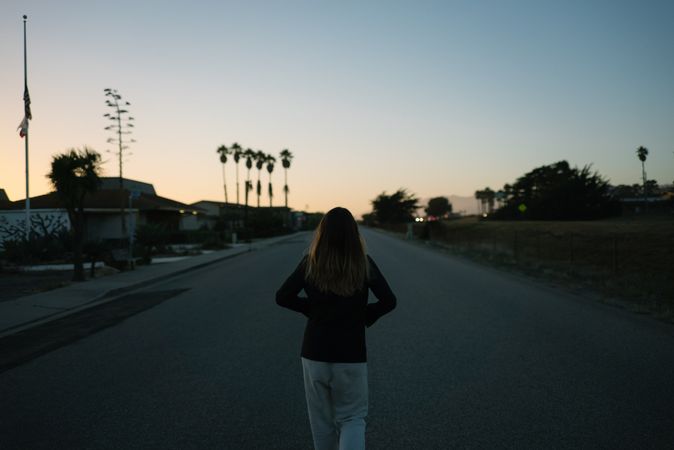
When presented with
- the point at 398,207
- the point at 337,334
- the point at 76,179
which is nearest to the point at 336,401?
the point at 337,334

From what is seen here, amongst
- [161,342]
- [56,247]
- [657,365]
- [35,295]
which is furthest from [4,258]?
[657,365]

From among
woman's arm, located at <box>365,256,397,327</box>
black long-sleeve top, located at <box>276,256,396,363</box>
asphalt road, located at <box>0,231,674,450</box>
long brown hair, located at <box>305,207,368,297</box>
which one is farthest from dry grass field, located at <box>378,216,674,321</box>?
long brown hair, located at <box>305,207,368,297</box>

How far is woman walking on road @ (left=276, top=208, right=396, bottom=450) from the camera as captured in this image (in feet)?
9.73

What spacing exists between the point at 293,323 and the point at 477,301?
14.9 feet

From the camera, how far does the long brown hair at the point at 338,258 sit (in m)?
2.97

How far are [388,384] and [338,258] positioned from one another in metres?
3.08

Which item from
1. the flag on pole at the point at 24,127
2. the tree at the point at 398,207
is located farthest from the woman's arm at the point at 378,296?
the tree at the point at 398,207

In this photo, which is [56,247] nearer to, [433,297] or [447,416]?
[433,297]

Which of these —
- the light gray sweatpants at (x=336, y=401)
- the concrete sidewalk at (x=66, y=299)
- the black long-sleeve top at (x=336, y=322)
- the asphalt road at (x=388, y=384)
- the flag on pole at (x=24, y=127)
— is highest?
the flag on pole at (x=24, y=127)

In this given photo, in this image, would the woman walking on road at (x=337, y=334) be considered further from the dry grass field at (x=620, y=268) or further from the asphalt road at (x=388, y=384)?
the dry grass field at (x=620, y=268)

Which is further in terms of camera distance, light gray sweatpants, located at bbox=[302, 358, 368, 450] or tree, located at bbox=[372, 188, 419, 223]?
tree, located at bbox=[372, 188, 419, 223]

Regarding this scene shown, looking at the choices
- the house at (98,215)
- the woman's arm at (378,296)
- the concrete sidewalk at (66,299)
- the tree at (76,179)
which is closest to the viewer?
the woman's arm at (378,296)

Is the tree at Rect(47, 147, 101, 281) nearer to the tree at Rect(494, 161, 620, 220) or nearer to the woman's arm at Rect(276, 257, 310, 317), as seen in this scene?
the woman's arm at Rect(276, 257, 310, 317)

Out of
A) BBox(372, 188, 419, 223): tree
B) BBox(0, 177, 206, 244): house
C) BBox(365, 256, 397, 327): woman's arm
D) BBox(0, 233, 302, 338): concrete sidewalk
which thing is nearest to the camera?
BBox(365, 256, 397, 327): woman's arm
